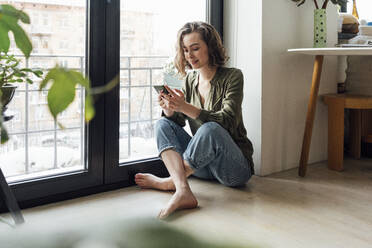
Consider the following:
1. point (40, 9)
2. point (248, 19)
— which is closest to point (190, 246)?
point (40, 9)

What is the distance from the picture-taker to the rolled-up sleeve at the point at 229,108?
2053mm

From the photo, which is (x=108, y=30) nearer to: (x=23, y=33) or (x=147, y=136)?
(x=147, y=136)

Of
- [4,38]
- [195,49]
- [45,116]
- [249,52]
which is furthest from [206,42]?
[4,38]

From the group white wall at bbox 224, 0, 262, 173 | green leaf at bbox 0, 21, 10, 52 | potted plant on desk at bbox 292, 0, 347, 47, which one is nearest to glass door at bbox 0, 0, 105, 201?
white wall at bbox 224, 0, 262, 173

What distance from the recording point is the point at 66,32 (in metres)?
2.10

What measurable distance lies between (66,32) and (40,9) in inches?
6.5

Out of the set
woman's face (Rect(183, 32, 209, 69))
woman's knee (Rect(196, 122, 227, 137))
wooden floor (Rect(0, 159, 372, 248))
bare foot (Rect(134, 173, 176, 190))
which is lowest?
wooden floor (Rect(0, 159, 372, 248))

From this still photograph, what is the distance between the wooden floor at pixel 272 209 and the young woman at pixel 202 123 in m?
0.09

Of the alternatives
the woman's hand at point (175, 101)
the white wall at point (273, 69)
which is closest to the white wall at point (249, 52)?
the white wall at point (273, 69)

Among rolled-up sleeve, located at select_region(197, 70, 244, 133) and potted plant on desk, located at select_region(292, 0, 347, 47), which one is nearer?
rolled-up sleeve, located at select_region(197, 70, 244, 133)

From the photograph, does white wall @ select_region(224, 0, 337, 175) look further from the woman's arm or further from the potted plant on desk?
the woman's arm

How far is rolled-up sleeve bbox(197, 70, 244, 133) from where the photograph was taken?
2.05m

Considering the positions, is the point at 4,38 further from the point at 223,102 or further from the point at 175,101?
the point at 223,102

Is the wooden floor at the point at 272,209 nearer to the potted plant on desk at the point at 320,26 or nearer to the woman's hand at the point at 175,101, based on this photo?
the woman's hand at the point at 175,101
